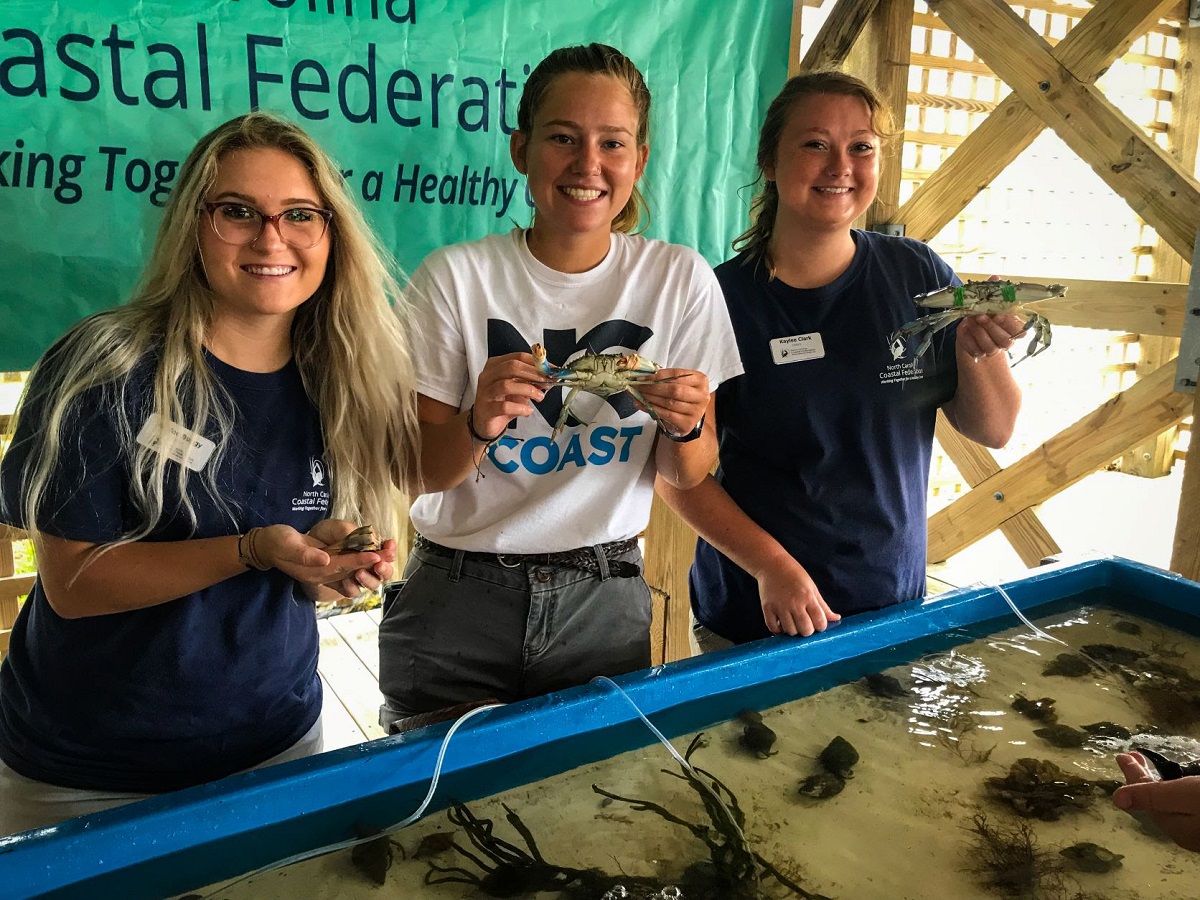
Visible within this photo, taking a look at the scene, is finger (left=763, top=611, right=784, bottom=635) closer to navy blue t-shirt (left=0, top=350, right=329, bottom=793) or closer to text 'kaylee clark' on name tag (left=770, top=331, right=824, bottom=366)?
text 'kaylee clark' on name tag (left=770, top=331, right=824, bottom=366)

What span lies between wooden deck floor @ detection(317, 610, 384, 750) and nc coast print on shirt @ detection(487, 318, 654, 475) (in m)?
1.46

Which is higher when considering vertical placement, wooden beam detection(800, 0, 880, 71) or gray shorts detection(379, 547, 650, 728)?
wooden beam detection(800, 0, 880, 71)

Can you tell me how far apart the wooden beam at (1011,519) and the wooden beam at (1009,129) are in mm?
822

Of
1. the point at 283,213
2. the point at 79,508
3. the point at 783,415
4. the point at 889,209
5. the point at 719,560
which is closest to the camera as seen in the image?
the point at 79,508

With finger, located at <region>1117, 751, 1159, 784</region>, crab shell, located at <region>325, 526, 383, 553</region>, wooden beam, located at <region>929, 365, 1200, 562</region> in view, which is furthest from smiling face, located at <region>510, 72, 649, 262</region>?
wooden beam, located at <region>929, 365, 1200, 562</region>

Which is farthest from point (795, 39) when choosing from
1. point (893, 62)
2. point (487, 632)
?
point (487, 632)

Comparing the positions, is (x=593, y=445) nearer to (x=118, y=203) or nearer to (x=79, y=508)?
(x=79, y=508)

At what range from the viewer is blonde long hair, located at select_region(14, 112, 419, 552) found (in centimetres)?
159

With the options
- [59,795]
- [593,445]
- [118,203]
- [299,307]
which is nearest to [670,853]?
[593,445]

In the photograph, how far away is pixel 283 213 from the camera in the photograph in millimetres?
1714

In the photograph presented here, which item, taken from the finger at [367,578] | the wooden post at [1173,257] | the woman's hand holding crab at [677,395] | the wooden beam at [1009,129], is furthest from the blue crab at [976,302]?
the wooden post at [1173,257]

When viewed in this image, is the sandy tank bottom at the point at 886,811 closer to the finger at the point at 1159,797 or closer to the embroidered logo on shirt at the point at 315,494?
the finger at the point at 1159,797

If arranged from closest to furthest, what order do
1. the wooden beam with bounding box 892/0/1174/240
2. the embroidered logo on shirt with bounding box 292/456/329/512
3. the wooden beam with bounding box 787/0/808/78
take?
1. the embroidered logo on shirt with bounding box 292/456/329/512
2. the wooden beam with bounding box 892/0/1174/240
3. the wooden beam with bounding box 787/0/808/78

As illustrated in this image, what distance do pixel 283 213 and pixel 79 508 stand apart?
0.64 m
